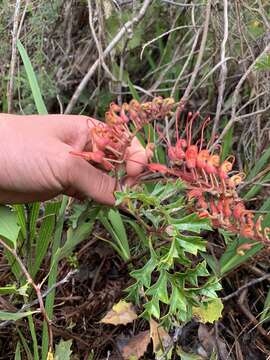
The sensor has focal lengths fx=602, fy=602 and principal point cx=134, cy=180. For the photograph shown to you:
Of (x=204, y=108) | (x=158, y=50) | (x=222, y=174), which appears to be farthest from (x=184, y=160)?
(x=158, y=50)

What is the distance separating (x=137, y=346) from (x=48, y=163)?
0.54 meters

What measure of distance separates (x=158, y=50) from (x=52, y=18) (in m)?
0.43

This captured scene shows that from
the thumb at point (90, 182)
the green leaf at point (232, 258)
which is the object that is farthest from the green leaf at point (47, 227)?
the green leaf at point (232, 258)

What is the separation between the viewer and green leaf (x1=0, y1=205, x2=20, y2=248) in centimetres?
116

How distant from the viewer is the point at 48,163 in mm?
1132

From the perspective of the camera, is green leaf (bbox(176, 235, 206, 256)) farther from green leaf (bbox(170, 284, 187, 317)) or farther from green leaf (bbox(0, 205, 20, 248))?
green leaf (bbox(0, 205, 20, 248))

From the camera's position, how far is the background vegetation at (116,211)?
135cm

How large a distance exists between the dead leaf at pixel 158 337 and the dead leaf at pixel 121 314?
0.06m

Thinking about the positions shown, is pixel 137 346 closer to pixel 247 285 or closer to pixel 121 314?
pixel 121 314

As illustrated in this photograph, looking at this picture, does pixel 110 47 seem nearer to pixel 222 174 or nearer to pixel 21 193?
pixel 21 193

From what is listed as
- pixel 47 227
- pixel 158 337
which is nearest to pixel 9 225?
pixel 47 227

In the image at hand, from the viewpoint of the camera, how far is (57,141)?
3.81ft

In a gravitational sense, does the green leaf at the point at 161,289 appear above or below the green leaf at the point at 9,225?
below

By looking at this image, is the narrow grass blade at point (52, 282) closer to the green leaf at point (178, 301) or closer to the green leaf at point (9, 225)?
the green leaf at point (9, 225)
